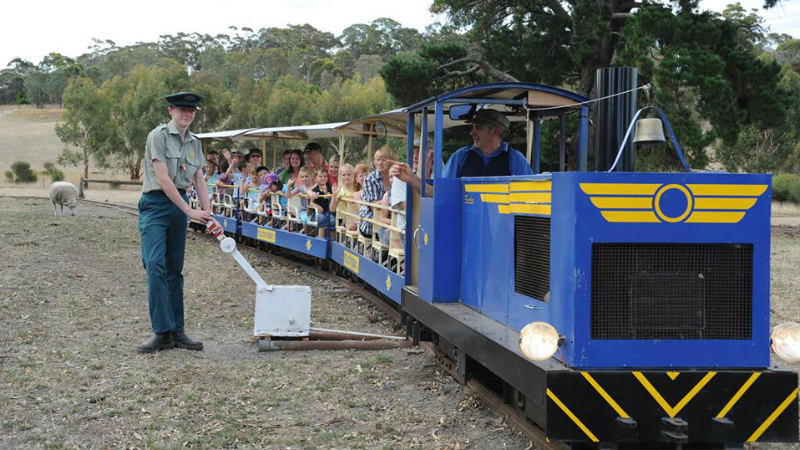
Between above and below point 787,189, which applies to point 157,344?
below

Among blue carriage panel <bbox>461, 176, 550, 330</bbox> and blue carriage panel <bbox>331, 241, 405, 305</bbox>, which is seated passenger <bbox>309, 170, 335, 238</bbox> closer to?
blue carriage panel <bbox>331, 241, 405, 305</bbox>

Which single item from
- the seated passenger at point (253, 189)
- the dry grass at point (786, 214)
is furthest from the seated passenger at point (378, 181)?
the dry grass at point (786, 214)

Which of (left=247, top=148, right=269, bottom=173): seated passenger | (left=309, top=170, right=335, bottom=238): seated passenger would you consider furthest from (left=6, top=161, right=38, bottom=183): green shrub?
(left=309, top=170, right=335, bottom=238): seated passenger

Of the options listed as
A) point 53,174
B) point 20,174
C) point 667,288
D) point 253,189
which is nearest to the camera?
point 667,288

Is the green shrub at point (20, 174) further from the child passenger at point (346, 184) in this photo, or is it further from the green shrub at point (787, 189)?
the child passenger at point (346, 184)

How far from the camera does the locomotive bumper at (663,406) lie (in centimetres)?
420

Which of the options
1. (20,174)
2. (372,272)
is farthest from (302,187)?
(20,174)

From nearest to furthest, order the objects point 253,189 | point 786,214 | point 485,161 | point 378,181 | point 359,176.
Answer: point 485,161 < point 378,181 < point 359,176 < point 253,189 < point 786,214

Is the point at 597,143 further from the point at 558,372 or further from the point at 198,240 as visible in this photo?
the point at 198,240

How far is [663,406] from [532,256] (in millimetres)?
1185

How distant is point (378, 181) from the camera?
10312mm

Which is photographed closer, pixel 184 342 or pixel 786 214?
pixel 184 342

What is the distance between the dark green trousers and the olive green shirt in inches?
6.3

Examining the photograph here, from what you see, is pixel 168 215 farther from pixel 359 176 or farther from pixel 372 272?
pixel 359 176
